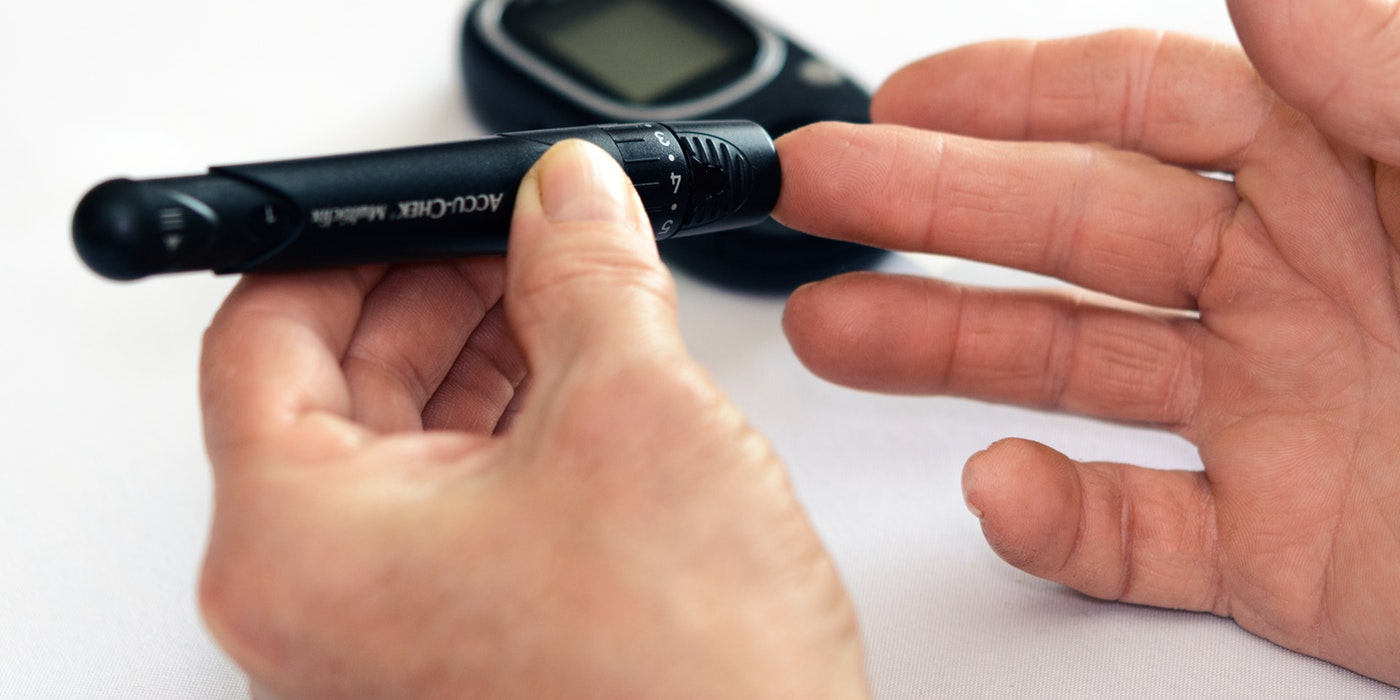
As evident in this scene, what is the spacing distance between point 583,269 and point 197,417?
38cm

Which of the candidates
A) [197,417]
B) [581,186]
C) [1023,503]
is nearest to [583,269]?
[581,186]

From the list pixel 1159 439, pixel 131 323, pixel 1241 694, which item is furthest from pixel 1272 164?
pixel 131 323

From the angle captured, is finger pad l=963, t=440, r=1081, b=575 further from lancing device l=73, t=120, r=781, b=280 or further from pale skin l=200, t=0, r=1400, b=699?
lancing device l=73, t=120, r=781, b=280

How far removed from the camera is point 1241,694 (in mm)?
632

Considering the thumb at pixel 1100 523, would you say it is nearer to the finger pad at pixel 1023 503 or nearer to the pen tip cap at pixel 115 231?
the finger pad at pixel 1023 503

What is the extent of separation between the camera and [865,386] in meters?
0.77

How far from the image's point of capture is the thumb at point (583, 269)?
490mm

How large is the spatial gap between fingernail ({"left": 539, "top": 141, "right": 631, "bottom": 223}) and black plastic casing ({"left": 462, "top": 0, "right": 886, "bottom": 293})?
271 mm

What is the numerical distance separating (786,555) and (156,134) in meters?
0.73

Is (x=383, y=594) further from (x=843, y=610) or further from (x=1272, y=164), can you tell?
(x=1272, y=164)

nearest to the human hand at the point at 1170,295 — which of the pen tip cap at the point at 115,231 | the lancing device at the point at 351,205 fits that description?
the lancing device at the point at 351,205

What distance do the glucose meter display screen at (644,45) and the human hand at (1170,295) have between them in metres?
0.17

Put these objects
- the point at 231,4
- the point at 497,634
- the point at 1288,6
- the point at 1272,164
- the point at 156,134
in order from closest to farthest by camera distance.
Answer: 1. the point at 497,634
2. the point at 1288,6
3. the point at 1272,164
4. the point at 156,134
5. the point at 231,4

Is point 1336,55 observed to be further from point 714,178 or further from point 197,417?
point 197,417
